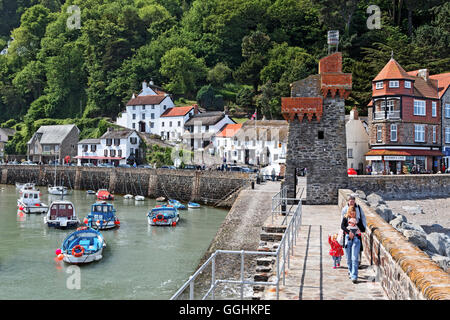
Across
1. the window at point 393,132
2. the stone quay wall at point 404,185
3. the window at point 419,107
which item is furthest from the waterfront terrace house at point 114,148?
the stone quay wall at point 404,185

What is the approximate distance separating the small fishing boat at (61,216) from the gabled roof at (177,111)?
152 feet

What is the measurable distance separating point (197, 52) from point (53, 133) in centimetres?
3600

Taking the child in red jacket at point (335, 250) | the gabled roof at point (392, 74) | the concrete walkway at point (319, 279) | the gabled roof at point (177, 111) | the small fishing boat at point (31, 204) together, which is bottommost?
the small fishing boat at point (31, 204)

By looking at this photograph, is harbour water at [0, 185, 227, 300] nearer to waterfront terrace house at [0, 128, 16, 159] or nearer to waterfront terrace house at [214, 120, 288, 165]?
waterfront terrace house at [214, 120, 288, 165]

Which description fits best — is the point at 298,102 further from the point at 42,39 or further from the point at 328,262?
the point at 42,39

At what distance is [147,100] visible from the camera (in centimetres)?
8769

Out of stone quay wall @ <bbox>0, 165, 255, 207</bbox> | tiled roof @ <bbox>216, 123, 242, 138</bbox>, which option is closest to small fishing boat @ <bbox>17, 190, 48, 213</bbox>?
stone quay wall @ <bbox>0, 165, 255, 207</bbox>

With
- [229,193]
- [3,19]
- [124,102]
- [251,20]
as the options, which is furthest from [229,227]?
[3,19]

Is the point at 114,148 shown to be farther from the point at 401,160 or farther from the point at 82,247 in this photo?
the point at 82,247

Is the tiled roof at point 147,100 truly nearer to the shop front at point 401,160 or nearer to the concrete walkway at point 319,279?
the shop front at point 401,160

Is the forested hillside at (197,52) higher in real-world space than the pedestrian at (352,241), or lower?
higher

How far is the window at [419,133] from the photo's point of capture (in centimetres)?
4291

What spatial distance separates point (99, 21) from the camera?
114 m

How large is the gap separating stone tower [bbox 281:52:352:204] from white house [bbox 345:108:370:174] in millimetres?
20026
